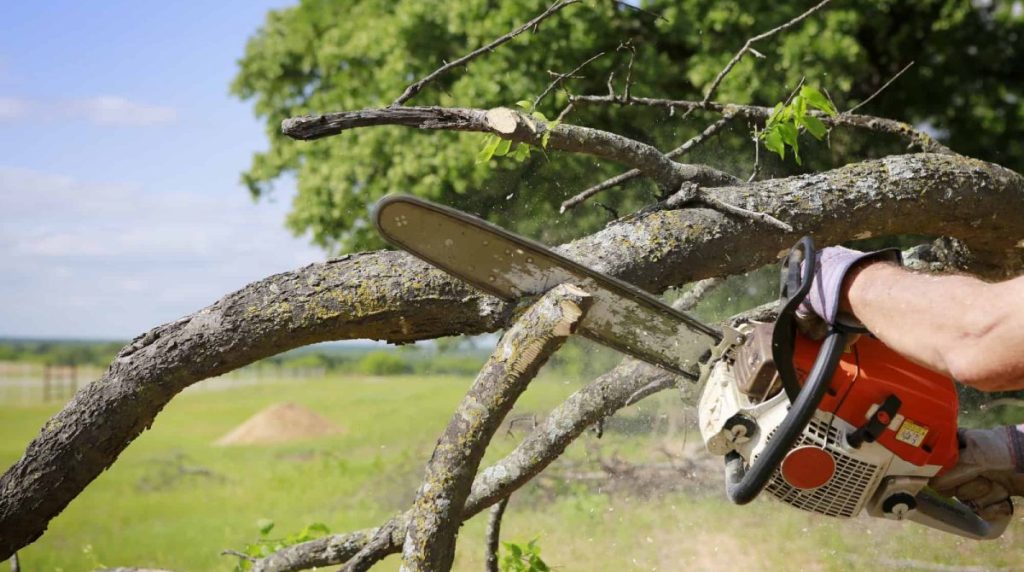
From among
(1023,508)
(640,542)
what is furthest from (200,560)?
(1023,508)

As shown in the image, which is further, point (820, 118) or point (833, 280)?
point (820, 118)

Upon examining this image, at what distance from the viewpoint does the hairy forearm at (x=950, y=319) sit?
1.34 m

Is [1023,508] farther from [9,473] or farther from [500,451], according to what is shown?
[9,473]

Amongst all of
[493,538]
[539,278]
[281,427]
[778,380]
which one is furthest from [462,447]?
[281,427]

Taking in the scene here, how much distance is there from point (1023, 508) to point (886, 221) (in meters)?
2.82

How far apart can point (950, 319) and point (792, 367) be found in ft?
1.15

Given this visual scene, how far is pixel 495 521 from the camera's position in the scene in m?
3.58

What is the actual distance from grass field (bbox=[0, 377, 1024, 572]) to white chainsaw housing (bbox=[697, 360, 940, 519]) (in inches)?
67.0

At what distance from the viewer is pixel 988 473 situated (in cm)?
207

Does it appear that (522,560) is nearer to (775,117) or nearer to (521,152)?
(521,152)

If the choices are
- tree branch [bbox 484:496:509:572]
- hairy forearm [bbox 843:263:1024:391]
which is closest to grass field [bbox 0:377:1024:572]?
tree branch [bbox 484:496:509:572]

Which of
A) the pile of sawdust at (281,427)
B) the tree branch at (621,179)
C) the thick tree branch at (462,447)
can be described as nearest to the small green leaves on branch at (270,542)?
the tree branch at (621,179)

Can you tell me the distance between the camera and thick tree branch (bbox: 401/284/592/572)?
74.1 inches

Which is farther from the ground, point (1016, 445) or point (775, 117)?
point (775, 117)
